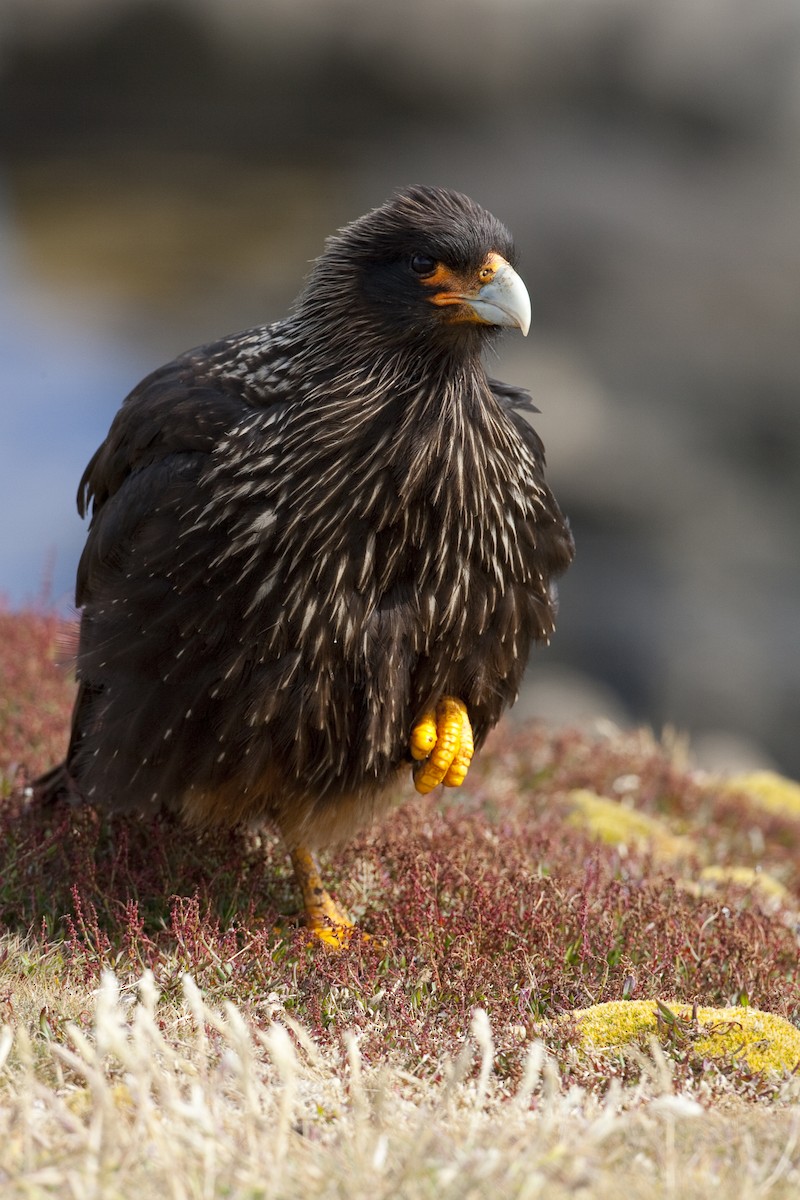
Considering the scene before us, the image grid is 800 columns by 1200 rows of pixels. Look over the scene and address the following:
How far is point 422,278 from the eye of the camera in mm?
3938

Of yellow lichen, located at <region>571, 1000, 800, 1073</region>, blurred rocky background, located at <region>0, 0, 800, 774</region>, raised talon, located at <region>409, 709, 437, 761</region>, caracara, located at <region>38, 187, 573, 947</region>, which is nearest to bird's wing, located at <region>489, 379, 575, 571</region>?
caracara, located at <region>38, 187, 573, 947</region>

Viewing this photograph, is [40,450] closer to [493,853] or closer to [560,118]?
[560,118]

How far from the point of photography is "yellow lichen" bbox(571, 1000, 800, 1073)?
337 centimetres

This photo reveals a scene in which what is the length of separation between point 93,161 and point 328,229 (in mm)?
4815

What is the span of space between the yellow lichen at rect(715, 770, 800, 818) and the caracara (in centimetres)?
361

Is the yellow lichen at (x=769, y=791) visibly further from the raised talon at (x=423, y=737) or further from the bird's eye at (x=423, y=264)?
the bird's eye at (x=423, y=264)

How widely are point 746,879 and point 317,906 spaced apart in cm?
218

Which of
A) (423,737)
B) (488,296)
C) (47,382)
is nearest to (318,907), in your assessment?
(423,737)

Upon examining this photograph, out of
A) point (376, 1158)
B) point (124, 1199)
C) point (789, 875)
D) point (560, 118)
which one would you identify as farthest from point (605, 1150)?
point (560, 118)

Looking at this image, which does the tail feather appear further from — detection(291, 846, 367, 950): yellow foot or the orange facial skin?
the orange facial skin

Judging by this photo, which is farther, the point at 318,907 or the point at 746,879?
the point at 746,879

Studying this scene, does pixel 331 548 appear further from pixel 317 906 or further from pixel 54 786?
pixel 54 786

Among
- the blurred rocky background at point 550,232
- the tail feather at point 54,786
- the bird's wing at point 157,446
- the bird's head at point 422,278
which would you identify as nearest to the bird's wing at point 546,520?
the bird's head at point 422,278

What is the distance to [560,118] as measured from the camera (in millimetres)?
21828
